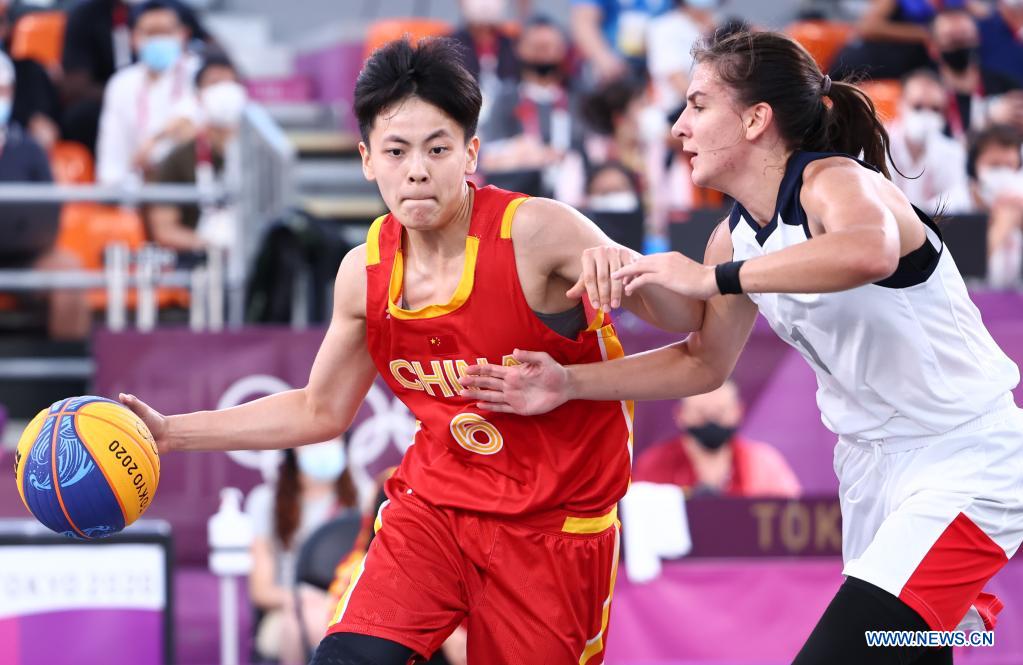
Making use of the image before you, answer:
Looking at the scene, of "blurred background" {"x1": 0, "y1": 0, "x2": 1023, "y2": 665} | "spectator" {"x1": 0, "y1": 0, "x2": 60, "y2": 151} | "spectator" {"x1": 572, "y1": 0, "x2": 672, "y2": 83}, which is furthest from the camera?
"spectator" {"x1": 572, "y1": 0, "x2": 672, "y2": 83}

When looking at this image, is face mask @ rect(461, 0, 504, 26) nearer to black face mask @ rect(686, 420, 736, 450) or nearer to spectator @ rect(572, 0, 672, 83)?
spectator @ rect(572, 0, 672, 83)

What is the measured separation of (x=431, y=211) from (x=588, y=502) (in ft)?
2.72

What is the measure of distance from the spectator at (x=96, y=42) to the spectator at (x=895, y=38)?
497 cm

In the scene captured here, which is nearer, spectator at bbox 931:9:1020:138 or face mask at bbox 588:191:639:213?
face mask at bbox 588:191:639:213

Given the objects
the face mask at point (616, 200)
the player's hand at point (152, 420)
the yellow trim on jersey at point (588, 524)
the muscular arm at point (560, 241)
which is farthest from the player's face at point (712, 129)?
the face mask at point (616, 200)

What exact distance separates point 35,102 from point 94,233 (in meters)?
1.39

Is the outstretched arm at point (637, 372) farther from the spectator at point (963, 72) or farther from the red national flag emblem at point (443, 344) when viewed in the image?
the spectator at point (963, 72)

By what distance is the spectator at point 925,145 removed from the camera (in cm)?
904

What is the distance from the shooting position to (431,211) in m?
3.28

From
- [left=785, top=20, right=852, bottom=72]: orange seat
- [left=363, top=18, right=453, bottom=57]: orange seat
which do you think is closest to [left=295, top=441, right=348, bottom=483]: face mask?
[left=363, top=18, right=453, bottom=57]: orange seat

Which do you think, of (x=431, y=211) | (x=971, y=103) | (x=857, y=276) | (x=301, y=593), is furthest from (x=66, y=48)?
(x=857, y=276)

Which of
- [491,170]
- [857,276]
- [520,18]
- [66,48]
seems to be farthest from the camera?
[520,18]

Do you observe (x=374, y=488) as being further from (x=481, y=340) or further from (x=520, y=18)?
(x=520, y=18)

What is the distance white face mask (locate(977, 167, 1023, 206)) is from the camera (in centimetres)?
899
